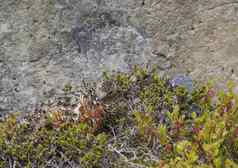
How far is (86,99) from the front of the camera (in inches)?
125

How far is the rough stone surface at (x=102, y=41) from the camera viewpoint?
127 inches

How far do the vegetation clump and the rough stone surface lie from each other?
0.44 ft

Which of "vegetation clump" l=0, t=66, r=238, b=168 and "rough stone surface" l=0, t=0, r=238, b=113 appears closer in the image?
"vegetation clump" l=0, t=66, r=238, b=168

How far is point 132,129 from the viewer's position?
300 cm

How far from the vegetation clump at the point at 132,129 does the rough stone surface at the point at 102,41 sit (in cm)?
13

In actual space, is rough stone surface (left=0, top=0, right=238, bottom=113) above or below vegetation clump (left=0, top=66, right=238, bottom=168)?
above

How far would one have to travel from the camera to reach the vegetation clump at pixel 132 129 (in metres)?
2.55

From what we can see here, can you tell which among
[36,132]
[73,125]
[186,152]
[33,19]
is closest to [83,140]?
[73,125]

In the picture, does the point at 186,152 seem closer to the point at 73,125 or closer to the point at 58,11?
the point at 73,125

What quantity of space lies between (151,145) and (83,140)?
1.48 ft

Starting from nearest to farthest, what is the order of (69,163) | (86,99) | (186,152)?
(186,152) < (69,163) < (86,99)

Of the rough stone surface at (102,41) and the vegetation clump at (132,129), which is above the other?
the rough stone surface at (102,41)

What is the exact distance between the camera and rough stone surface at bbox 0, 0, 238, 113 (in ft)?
10.5

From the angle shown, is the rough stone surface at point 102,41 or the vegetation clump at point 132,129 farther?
the rough stone surface at point 102,41
